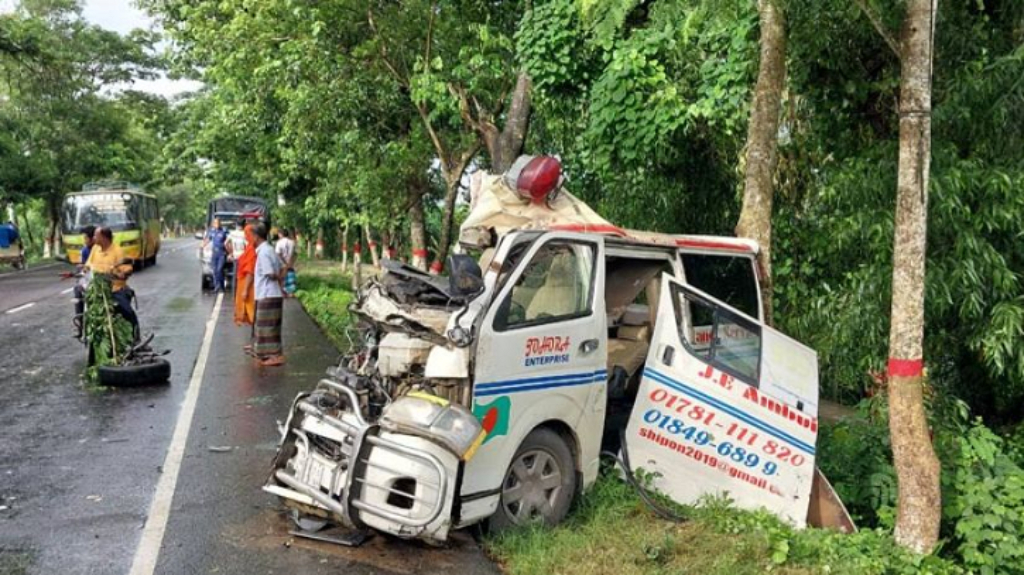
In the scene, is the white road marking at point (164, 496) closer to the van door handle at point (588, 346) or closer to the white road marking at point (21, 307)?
the van door handle at point (588, 346)

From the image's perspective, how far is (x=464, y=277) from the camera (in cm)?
488

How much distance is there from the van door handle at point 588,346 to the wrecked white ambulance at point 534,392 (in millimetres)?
19

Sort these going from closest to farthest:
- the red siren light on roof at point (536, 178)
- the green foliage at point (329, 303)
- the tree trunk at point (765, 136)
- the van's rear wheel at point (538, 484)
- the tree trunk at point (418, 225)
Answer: the van's rear wheel at point (538, 484) → the red siren light on roof at point (536, 178) → the tree trunk at point (765, 136) → the green foliage at point (329, 303) → the tree trunk at point (418, 225)

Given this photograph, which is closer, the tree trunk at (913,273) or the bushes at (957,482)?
the tree trunk at (913,273)

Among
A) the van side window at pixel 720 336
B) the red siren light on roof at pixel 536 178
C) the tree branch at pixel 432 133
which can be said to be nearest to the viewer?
the van side window at pixel 720 336

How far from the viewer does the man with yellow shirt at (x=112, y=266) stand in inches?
400

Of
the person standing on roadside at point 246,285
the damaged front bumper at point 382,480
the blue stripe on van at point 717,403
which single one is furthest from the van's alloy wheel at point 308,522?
the person standing on roadside at point 246,285

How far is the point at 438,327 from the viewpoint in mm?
5082

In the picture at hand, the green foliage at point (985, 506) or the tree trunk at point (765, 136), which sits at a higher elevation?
the tree trunk at point (765, 136)

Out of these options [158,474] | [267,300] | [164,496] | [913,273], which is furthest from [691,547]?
[267,300]

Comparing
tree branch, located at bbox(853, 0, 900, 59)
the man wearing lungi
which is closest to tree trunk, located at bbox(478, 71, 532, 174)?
the man wearing lungi

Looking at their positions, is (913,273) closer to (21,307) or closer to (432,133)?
(432,133)

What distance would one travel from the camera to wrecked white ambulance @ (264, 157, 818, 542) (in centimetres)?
478

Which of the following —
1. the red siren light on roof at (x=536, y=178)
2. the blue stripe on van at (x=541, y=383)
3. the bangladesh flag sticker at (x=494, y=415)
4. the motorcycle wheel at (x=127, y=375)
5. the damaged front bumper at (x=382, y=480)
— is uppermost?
the red siren light on roof at (x=536, y=178)
